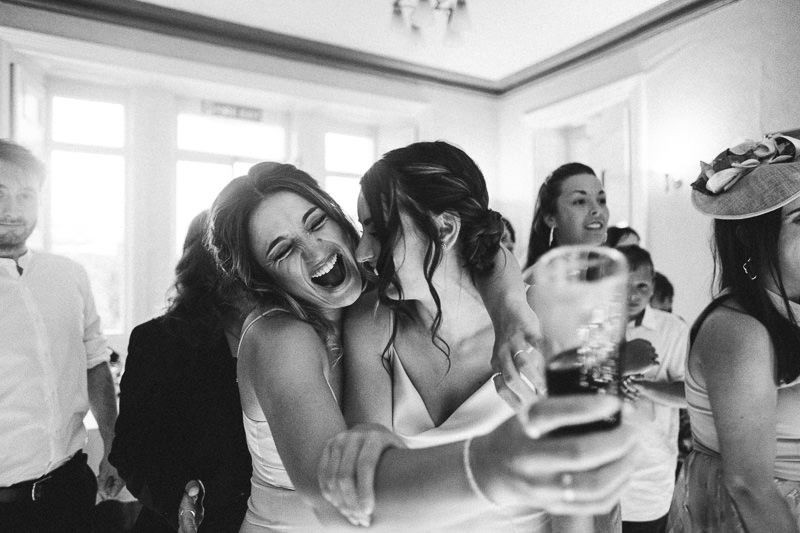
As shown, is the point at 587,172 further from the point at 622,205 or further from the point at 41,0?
the point at 41,0

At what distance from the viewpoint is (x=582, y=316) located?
477 mm

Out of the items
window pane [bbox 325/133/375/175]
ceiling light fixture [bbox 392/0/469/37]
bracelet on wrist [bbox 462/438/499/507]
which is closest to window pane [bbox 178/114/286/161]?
window pane [bbox 325/133/375/175]

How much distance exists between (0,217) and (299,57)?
4.06m

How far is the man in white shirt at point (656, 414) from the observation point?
2.08 metres

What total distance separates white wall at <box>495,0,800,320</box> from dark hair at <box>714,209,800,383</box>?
3.21 m

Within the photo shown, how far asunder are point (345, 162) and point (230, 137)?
1.37m

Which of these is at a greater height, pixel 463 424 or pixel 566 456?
pixel 566 456

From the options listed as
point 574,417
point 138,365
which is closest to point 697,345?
point 574,417

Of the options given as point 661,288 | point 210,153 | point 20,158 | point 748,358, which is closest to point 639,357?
point 748,358

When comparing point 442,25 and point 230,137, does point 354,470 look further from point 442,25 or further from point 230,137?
point 230,137

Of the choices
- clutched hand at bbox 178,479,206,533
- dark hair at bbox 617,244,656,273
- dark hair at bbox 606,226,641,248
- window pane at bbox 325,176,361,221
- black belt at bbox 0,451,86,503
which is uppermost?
window pane at bbox 325,176,361,221

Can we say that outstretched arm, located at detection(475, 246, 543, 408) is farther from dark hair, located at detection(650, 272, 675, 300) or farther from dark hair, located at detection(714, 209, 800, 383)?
dark hair, located at detection(650, 272, 675, 300)

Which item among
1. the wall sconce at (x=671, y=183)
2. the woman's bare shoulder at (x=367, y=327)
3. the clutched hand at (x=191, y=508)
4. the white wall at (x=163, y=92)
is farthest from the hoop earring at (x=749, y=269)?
the white wall at (x=163, y=92)

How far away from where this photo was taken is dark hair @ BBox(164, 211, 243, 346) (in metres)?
1.61
